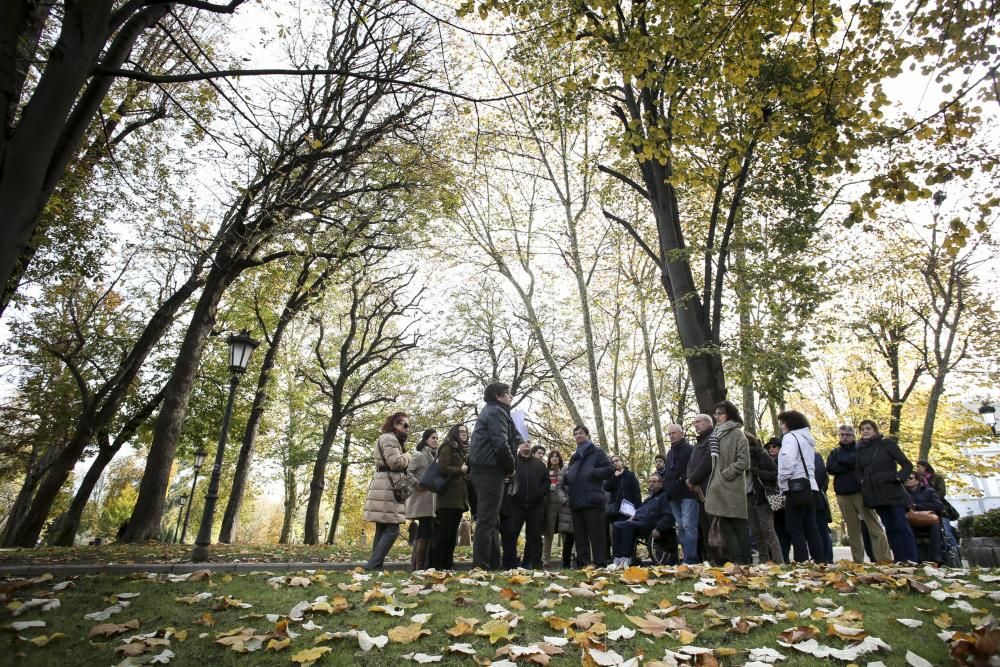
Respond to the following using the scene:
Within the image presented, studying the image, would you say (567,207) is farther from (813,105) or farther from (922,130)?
(922,130)

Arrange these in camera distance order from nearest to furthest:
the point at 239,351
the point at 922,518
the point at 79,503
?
the point at 922,518 < the point at 239,351 < the point at 79,503

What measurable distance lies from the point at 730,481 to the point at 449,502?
3.34m

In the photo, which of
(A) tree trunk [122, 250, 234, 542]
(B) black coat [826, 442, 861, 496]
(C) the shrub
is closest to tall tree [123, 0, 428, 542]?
(A) tree trunk [122, 250, 234, 542]

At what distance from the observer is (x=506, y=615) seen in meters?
3.74

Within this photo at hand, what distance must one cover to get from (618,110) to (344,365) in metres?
13.3

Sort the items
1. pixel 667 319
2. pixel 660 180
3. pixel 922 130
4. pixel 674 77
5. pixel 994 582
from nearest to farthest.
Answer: pixel 994 582, pixel 922 130, pixel 674 77, pixel 660 180, pixel 667 319

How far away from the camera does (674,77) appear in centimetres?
652

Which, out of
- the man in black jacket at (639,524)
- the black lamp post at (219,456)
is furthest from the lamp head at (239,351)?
the man in black jacket at (639,524)

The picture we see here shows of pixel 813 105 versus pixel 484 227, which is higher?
pixel 484 227

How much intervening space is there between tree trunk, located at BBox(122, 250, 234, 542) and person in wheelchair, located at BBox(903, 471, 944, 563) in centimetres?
1359

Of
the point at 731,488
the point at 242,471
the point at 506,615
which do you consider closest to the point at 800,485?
the point at 731,488

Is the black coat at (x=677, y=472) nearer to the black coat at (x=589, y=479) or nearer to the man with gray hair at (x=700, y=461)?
the man with gray hair at (x=700, y=461)

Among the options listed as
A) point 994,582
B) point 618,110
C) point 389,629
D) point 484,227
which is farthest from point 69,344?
point 994,582

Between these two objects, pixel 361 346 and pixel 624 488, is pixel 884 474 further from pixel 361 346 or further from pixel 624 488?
pixel 361 346
